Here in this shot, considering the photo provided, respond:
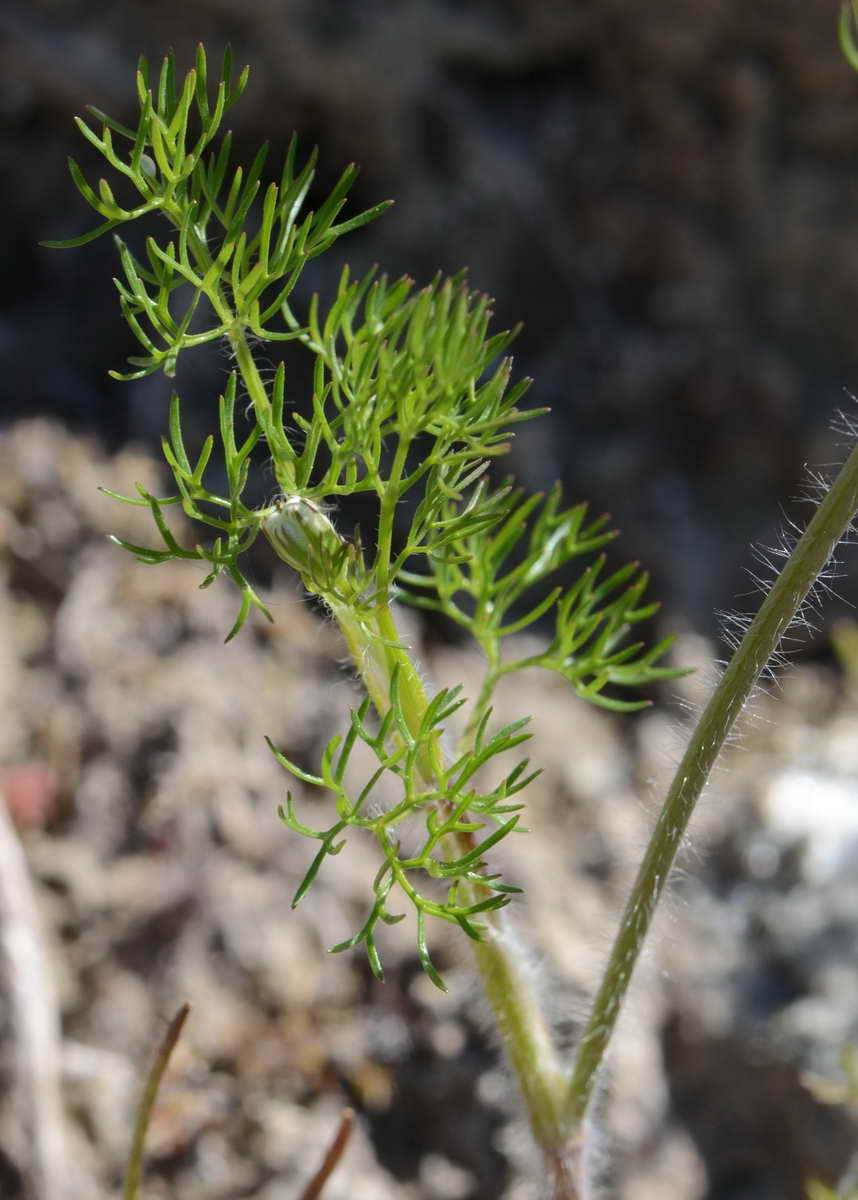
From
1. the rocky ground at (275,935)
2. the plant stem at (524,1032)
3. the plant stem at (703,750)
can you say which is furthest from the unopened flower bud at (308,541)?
the rocky ground at (275,935)

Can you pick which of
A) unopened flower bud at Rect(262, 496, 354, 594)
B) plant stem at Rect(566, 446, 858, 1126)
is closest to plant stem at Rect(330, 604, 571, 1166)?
plant stem at Rect(566, 446, 858, 1126)

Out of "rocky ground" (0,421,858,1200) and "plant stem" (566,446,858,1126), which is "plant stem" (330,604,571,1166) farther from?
"rocky ground" (0,421,858,1200)

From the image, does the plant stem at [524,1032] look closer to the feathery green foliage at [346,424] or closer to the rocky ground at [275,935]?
the feathery green foliage at [346,424]

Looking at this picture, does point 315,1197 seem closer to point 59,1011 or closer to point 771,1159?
point 59,1011

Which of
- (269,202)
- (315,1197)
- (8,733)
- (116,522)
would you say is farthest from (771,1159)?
(269,202)

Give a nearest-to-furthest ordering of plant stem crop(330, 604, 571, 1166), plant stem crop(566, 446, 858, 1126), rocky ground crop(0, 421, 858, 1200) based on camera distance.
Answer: plant stem crop(566, 446, 858, 1126)
plant stem crop(330, 604, 571, 1166)
rocky ground crop(0, 421, 858, 1200)

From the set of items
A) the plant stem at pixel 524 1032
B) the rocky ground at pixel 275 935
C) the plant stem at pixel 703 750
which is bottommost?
the rocky ground at pixel 275 935

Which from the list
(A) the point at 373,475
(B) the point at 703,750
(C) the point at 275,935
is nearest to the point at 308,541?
(A) the point at 373,475
